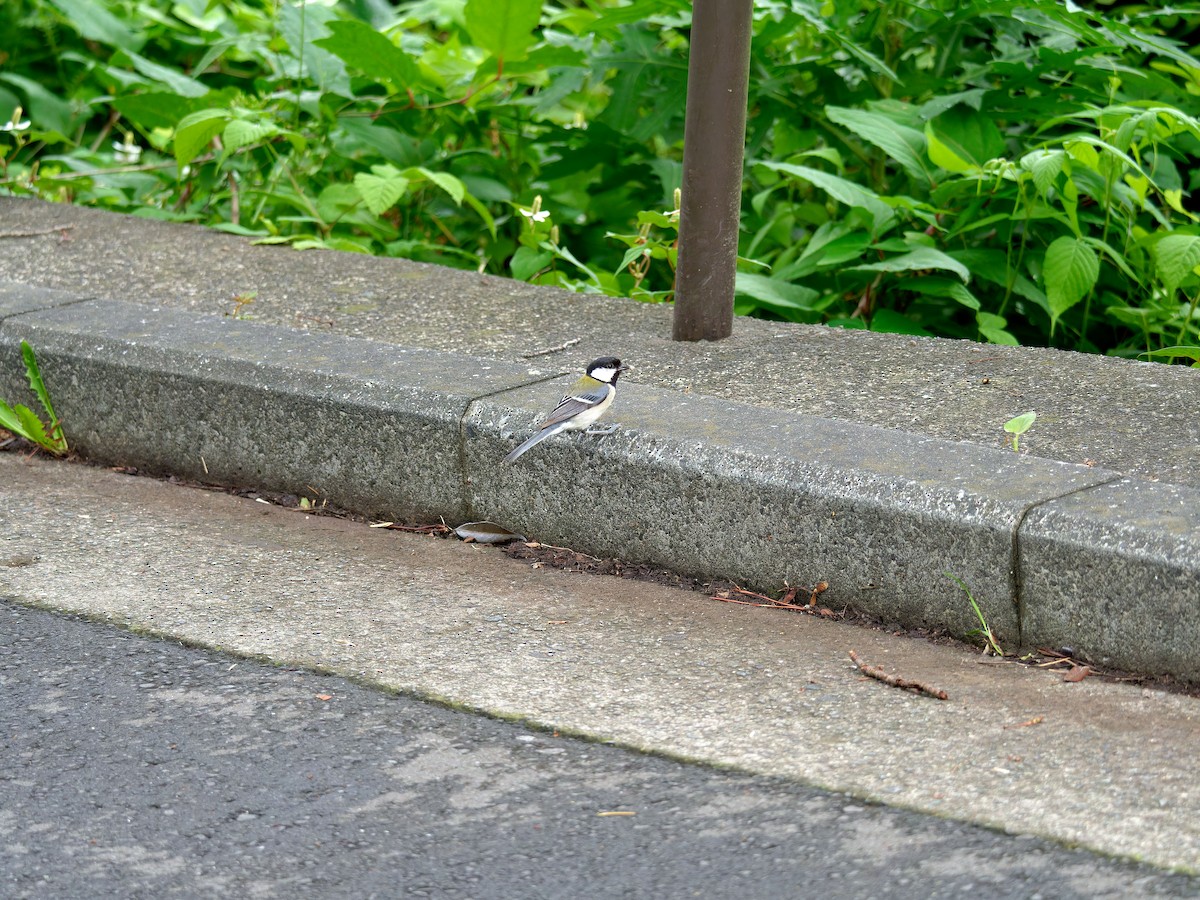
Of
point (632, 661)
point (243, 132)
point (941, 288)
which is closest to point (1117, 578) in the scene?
point (632, 661)

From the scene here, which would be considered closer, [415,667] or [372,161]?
[415,667]

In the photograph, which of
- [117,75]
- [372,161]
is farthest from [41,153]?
[372,161]

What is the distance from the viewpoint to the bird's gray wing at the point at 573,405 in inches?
123

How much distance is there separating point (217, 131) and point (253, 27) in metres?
3.01

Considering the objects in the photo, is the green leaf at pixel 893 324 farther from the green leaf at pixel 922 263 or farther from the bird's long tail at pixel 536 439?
the bird's long tail at pixel 536 439

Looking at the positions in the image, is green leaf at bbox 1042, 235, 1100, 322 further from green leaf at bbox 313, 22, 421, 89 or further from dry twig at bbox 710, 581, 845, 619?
green leaf at bbox 313, 22, 421, 89

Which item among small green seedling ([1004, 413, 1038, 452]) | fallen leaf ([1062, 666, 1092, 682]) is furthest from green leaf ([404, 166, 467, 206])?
fallen leaf ([1062, 666, 1092, 682])

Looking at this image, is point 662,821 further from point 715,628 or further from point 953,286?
point 953,286

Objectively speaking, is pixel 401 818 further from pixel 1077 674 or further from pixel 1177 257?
pixel 1177 257

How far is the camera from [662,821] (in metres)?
2.21

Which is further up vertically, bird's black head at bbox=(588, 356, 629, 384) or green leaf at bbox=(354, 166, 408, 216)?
green leaf at bbox=(354, 166, 408, 216)

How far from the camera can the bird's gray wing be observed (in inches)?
123

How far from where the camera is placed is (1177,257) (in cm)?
402

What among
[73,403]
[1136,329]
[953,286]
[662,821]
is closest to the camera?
[662,821]
